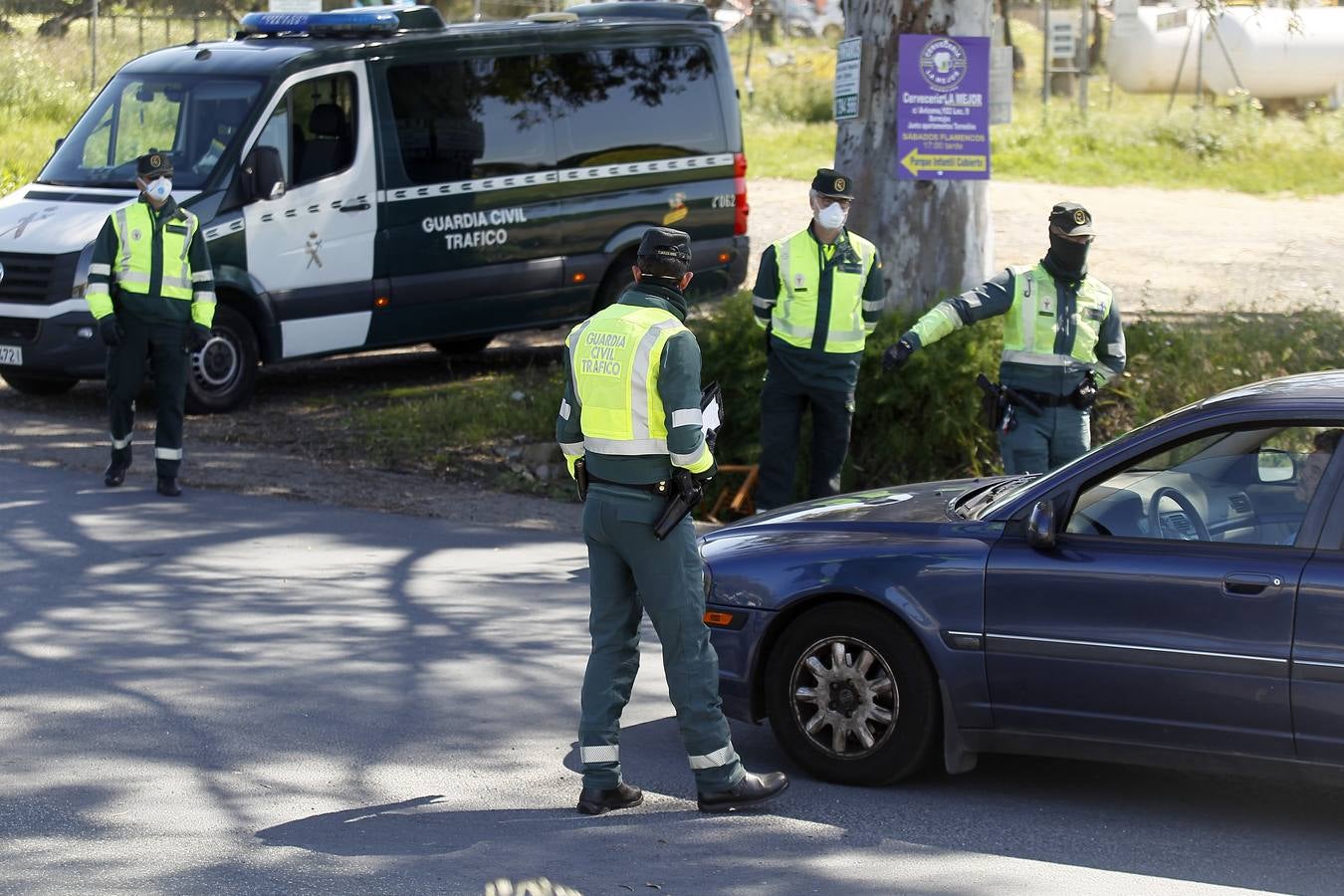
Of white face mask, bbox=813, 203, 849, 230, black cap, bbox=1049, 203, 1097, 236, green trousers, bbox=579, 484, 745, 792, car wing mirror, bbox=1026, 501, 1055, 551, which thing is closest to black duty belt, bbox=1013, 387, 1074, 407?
black cap, bbox=1049, 203, 1097, 236

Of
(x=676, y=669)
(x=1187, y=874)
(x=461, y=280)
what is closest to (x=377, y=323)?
(x=461, y=280)

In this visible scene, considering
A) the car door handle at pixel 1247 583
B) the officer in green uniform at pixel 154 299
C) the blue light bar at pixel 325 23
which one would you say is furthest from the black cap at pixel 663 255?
the blue light bar at pixel 325 23

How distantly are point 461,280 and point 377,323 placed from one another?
764 millimetres

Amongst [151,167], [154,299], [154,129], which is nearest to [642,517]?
[154,299]

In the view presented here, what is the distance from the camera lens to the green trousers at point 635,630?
552 centimetres

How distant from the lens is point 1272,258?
1812 cm

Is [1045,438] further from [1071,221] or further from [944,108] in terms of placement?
[944,108]

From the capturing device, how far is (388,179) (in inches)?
531

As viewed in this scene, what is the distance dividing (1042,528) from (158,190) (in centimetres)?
658

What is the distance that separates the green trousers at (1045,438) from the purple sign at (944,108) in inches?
152

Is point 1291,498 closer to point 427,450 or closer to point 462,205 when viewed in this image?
point 427,450

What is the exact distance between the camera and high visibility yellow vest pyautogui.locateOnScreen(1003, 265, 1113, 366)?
7.88m

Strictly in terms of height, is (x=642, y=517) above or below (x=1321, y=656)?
above

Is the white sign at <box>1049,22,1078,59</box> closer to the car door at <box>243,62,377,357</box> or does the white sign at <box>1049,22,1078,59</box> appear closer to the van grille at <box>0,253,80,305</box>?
the car door at <box>243,62,377,357</box>
